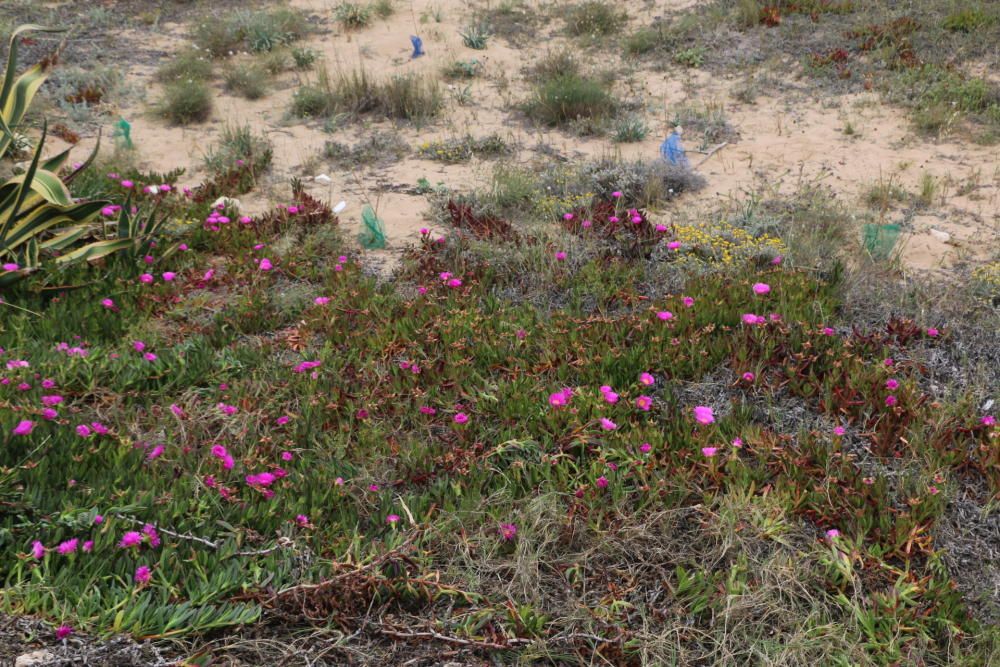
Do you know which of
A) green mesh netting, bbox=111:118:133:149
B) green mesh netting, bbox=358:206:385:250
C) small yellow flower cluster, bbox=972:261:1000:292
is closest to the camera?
small yellow flower cluster, bbox=972:261:1000:292

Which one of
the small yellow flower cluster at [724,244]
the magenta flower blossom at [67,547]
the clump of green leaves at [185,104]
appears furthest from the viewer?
the clump of green leaves at [185,104]

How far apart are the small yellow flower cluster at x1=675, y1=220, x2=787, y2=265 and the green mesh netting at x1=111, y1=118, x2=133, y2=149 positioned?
4922 mm

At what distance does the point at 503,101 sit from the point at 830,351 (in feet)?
18.2

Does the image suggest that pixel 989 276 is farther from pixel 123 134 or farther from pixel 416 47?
pixel 123 134

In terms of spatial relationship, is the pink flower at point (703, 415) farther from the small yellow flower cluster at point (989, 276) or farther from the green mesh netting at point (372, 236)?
the green mesh netting at point (372, 236)

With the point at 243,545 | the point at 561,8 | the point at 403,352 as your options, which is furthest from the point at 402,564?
the point at 561,8

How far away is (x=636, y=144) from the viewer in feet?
25.8

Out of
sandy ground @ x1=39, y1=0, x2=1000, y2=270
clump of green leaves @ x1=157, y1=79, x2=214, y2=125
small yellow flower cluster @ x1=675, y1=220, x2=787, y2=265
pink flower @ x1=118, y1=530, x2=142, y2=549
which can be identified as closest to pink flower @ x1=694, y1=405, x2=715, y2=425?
small yellow flower cluster @ x1=675, y1=220, x2=787, y2=265

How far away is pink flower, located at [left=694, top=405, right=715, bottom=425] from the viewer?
3.67 metres

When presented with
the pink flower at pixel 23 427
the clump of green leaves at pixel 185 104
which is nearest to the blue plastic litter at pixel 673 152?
the clump of green leaves at pixel 185 104

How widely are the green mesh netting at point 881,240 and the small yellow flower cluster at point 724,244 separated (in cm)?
58

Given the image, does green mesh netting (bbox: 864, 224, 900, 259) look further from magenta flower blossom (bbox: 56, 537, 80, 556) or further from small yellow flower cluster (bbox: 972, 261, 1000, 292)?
magenta flower blossom (bbox: 56, 537, 80, 556)

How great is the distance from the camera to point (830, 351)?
4.24 meters

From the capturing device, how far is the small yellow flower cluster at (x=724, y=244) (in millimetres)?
5352
